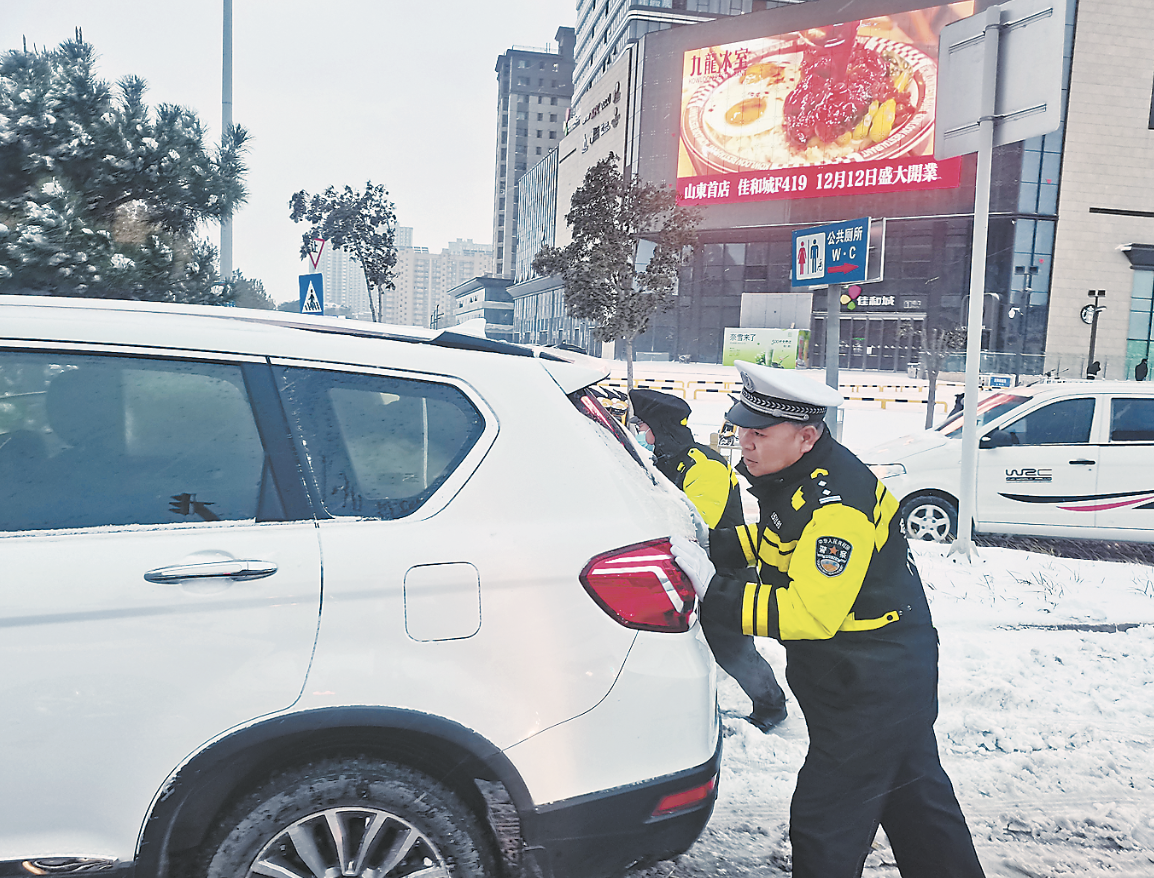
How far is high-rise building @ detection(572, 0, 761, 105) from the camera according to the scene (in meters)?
66.8

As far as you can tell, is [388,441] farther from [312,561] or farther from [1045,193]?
[1045,193]

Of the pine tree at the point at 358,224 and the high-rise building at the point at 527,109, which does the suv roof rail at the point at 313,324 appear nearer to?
the pine tree at the point at 358,224

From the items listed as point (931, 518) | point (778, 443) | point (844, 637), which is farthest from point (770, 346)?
point (844, 637)

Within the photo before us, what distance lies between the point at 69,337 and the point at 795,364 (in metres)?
42.6

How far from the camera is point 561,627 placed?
1889 mm

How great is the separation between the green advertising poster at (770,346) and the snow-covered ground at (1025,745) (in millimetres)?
37283

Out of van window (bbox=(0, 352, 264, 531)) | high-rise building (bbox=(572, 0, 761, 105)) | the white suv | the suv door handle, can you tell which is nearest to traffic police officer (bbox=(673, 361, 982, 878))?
the white suv

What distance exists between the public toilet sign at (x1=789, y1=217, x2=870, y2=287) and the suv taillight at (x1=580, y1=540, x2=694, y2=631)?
7.26 meters

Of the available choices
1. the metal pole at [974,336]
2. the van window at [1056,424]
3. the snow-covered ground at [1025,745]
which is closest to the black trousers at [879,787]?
the snow-covered ground at [1025,745]

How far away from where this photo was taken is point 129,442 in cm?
192

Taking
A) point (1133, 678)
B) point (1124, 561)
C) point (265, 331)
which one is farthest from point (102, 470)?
point (1124, 561)

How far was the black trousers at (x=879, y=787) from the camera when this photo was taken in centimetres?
210

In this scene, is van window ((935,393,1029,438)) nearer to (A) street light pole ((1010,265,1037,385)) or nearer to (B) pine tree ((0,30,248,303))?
(B) pine tree ((0,30,248,303))

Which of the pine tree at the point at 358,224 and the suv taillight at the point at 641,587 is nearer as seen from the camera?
the suv taillight at the point at 641,587
